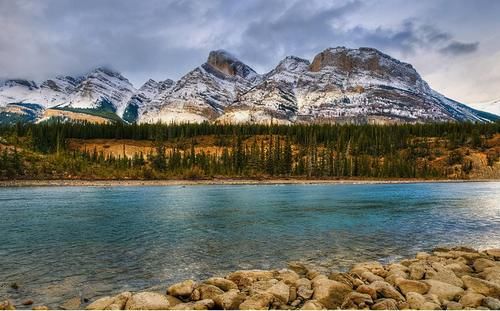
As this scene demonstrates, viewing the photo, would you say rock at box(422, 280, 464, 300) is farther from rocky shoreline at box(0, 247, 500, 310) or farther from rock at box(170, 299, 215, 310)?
rock at box(170, 299, 215, 310)

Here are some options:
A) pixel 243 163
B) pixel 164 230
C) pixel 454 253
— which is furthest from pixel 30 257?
pixel 243 163

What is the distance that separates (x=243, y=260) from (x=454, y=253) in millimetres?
12173

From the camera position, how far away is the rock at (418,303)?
47.8 feet

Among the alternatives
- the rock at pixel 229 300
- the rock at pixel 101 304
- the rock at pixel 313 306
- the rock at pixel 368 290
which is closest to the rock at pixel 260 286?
the rock at pixel 229 300

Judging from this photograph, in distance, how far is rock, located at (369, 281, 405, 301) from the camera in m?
15.8

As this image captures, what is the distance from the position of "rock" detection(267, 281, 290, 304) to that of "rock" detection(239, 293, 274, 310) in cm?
42

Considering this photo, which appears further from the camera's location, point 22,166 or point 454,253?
point 22,166

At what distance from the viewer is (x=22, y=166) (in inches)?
5384

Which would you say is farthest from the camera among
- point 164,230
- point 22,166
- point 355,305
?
point 22,166

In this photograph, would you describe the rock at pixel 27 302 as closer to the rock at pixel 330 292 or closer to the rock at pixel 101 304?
the rock at pixel 101 304

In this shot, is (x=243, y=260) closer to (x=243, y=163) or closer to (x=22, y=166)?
(x=22, y=166)

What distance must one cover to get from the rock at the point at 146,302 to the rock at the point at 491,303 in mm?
11270

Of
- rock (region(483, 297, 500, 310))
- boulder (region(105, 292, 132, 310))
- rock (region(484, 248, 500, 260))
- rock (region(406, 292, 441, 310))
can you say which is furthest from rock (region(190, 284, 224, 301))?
rock (region(484, 248, 500, 260))

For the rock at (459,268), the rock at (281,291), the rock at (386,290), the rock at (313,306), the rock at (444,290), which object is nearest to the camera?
the rock at (313,306)
